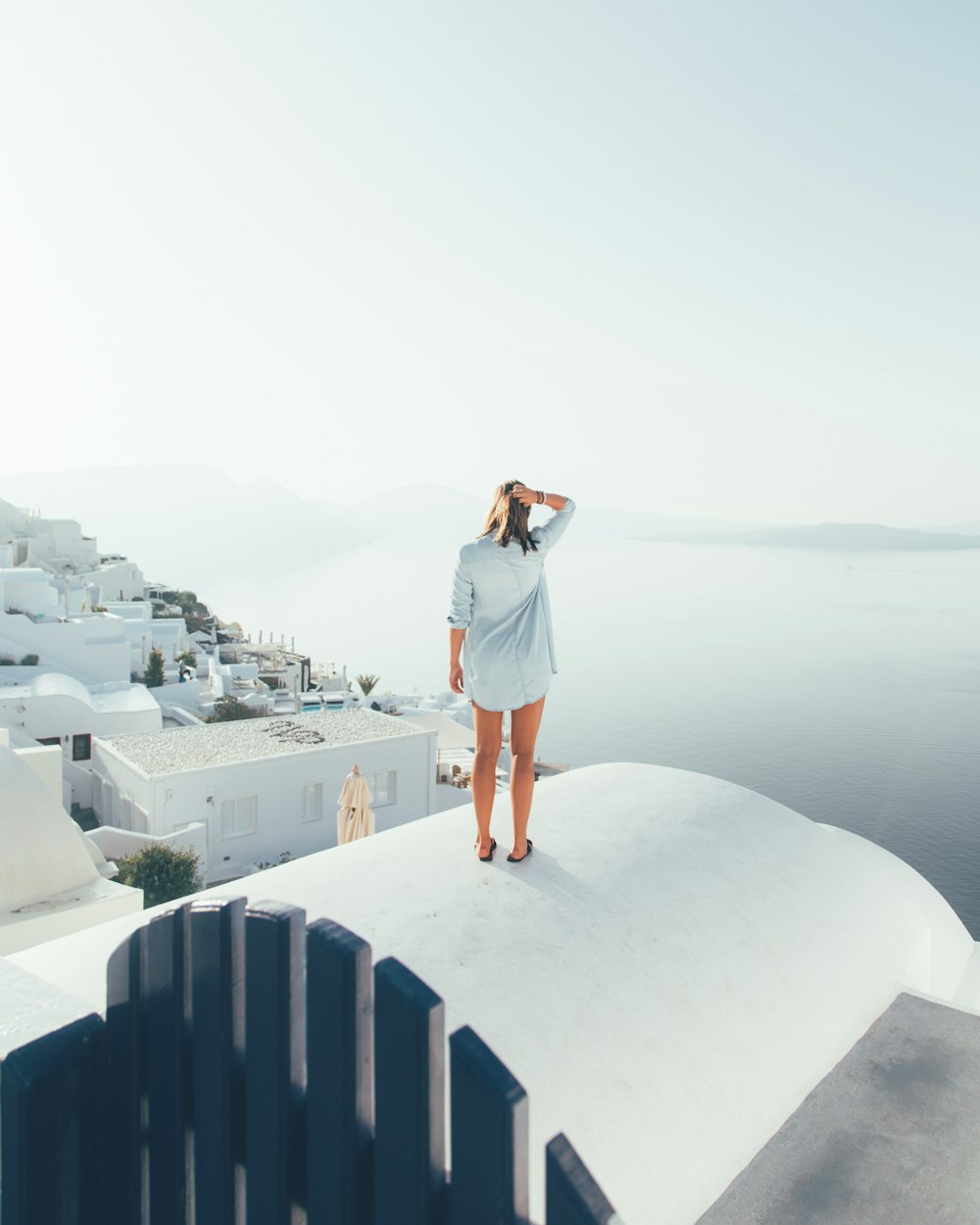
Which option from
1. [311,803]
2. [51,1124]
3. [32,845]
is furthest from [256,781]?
[51,1124]

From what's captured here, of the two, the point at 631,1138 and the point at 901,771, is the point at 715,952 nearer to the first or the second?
the point at 631,1138

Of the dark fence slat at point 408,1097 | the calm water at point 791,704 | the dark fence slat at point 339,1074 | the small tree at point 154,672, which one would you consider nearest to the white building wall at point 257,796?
the dark fence slat at point 339,1074

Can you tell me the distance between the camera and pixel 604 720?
78438mm

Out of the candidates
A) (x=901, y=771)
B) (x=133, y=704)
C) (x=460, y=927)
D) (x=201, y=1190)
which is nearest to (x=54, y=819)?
(x=460, y=927)

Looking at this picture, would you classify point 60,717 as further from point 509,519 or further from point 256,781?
point 509,519

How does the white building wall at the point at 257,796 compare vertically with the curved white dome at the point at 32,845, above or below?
below

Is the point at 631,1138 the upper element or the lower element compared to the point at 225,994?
lower

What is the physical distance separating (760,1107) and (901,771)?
66531 mm

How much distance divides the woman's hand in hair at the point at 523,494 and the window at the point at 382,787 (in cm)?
1712

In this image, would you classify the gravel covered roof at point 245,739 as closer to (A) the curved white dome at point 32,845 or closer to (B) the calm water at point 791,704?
(A) the curved white dome at point 32,845

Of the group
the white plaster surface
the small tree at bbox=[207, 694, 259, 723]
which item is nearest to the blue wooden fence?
the white plaster surface

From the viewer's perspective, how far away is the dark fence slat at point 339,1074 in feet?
5.51

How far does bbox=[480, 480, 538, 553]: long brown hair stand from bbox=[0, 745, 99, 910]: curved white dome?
8.76 meters

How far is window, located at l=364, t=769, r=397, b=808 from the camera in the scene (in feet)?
69.6
